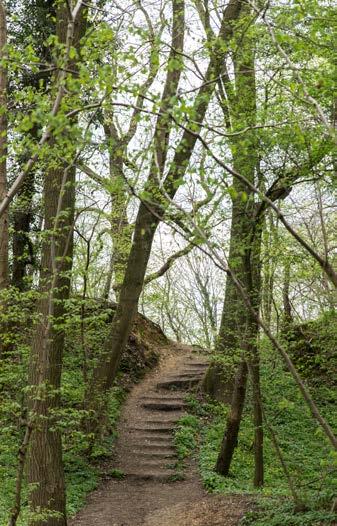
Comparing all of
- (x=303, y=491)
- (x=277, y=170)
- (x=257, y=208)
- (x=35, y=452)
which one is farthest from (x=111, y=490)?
(x=277, y=170)

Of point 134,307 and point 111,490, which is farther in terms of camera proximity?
point 134,307

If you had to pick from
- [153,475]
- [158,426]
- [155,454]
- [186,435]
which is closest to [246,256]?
[153,475]

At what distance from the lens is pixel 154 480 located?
9461 millimetres

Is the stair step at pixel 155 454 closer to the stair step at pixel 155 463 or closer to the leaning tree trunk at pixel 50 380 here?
the stair step at pixel 155 463

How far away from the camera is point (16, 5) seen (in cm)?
1160

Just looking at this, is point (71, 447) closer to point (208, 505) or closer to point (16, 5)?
point (208, 505)

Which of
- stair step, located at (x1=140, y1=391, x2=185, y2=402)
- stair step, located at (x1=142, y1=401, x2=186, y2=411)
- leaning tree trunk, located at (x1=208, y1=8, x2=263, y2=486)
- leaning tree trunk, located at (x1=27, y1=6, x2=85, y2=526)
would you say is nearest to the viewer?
leaning tree trunk, located at (x1=27, y1=6, x2=85, y2=526)

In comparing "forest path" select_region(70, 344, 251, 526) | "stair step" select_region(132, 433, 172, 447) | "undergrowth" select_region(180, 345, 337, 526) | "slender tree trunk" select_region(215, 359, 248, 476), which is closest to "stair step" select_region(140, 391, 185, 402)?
"forest path" select_region(70, 344, 251, 526)

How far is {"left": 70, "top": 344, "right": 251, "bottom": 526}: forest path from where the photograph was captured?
7371 mm

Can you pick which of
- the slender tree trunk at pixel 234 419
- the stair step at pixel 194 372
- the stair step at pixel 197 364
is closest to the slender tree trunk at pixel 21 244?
the stair step at pixel 194 372

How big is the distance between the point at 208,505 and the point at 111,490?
2346mm

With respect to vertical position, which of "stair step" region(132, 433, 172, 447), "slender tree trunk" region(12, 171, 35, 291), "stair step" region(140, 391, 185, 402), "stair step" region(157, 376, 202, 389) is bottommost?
"stair step" region(132, 433, 172, 447)

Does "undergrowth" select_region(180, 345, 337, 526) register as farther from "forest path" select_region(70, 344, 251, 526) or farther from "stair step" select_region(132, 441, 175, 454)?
"stair step" select_region(132, 441, 175, 454)

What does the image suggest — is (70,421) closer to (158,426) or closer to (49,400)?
(49,400)
